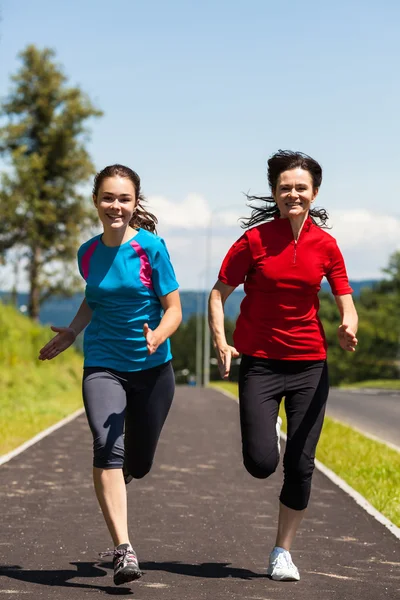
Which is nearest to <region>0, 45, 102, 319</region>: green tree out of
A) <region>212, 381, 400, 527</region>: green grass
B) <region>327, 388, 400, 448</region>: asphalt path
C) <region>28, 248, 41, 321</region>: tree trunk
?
<region>28, 248, 41, 321</region>: tree trunk

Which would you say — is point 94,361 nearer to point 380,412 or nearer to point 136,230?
point 136,230

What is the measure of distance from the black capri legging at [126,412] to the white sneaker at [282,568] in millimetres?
830

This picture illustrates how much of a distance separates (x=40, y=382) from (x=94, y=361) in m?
23.1

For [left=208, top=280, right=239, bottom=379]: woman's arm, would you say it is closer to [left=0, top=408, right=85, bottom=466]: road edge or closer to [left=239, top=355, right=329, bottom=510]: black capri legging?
[left=239, top=355, right=329, bottom=510]: black capri legging

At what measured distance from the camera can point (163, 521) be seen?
805cm

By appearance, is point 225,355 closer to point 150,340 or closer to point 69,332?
point 150,340

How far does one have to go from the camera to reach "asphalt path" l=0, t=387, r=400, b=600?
5.69 meters

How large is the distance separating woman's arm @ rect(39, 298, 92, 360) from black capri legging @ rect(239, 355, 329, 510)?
0.90 metres

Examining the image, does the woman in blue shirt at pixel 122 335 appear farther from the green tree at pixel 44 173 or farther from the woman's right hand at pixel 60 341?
the green tree at pixel 44 173

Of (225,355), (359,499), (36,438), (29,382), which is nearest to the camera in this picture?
(225,355)

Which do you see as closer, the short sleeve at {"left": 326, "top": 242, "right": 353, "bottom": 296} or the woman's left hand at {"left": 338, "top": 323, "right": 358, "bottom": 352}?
the woman's left hand at {"left": 338, "top": 323, "right": 358, "bottom": 352}

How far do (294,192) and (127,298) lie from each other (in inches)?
41.3

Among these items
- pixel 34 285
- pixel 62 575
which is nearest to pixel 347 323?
pixel 62 575

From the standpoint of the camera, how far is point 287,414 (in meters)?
5.99
